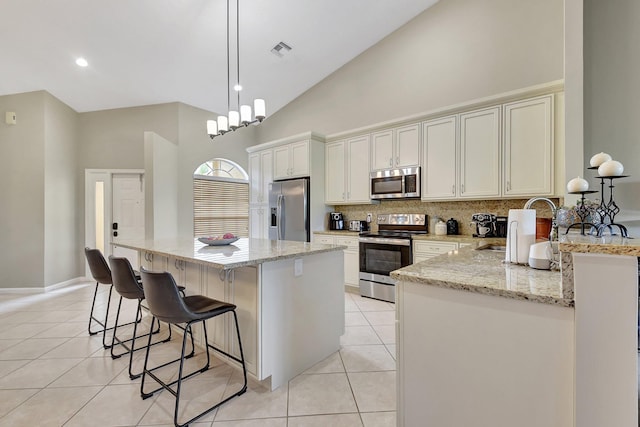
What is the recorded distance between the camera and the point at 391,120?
4.14 metres

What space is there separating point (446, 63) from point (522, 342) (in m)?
3.96

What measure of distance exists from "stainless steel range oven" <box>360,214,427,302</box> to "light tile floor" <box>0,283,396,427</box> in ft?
3.22

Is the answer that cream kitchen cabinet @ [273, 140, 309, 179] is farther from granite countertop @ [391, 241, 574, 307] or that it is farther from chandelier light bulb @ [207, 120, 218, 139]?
granite countertop @ [391, 241, 574, 307]

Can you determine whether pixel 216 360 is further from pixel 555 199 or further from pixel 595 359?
pixel 555 199

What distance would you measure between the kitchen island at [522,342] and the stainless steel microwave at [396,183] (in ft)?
8.32

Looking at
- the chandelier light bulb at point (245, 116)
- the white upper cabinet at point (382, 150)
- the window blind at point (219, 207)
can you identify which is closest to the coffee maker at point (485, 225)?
the white upper cabinet at point (382, 150)

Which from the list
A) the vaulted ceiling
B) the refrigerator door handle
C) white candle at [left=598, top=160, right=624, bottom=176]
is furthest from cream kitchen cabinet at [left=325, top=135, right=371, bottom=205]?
white candle at [left=598, top=160, right=624, bottom=176]

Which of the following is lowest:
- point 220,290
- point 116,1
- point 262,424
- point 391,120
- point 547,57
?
point 262,424

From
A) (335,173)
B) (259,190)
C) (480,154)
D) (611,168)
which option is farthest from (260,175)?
(611,168)

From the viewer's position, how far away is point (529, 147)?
3.17m

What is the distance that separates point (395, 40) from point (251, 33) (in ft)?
6.98

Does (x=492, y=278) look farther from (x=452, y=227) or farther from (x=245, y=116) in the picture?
(x=452, y=227)

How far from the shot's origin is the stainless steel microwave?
4.00m

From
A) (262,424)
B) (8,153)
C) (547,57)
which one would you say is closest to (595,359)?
(262,424)
